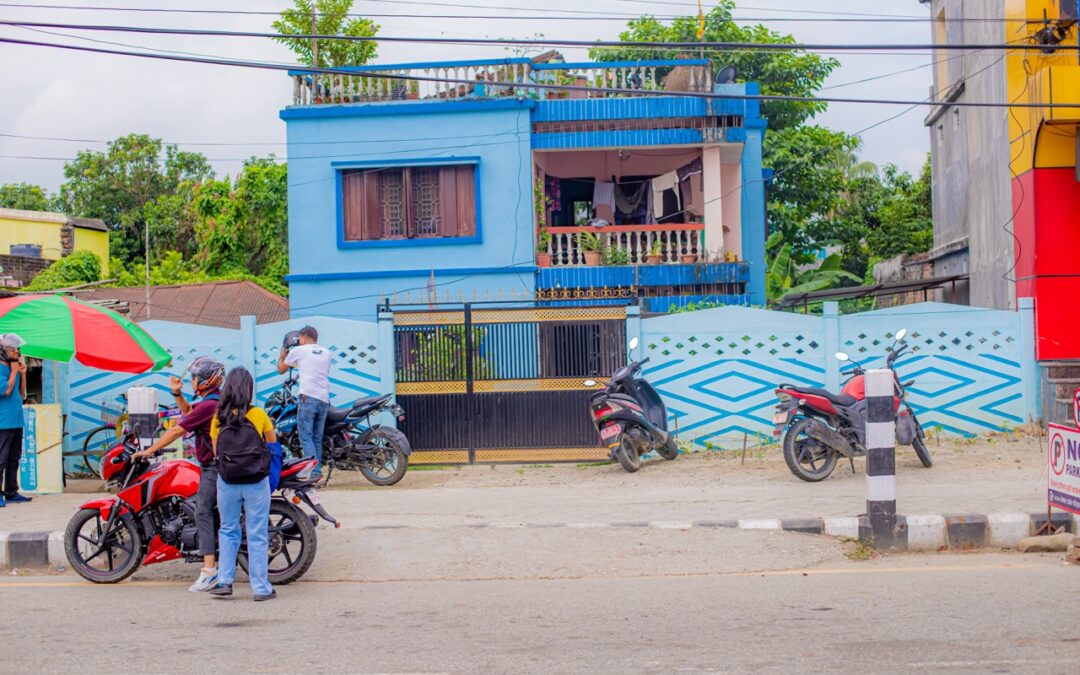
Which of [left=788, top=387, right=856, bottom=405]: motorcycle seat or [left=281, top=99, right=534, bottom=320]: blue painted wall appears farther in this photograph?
[left=281, top=99, right=534, bottom=320]: blue painted wall

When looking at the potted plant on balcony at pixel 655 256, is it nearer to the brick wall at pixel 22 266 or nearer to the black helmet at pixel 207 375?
the black helmet at pixel 207 375

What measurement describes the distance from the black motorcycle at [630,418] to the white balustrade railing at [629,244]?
5790 millimetres

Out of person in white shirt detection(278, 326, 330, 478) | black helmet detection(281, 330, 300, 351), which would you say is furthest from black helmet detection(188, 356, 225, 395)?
black helmet detection(281, 330, 300, 351)

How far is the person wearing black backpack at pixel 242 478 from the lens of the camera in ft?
23.2

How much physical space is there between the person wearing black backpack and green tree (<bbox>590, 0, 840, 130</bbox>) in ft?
75.3

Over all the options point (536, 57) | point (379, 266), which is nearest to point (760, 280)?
point (536, 57)

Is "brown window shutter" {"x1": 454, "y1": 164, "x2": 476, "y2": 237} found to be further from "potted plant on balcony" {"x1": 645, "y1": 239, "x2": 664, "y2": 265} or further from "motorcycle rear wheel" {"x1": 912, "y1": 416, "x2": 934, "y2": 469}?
"motorcycle rear wheel" {"x1": 912, "y1": 416, "x2": 934, "y2": 469}

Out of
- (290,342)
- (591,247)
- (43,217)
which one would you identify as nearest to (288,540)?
(290,342)

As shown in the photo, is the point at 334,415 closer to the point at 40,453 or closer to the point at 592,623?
the point at 40,453

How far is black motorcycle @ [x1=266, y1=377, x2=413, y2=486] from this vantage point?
11.9 m

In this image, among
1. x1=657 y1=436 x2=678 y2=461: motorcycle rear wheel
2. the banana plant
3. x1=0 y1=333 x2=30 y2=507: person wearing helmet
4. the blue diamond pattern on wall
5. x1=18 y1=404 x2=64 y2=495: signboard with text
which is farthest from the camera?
the banana plant

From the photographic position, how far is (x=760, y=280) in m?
21.9

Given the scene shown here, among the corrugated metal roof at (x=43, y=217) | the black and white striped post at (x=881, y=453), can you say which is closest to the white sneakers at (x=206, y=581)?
the black and white striped post at (x=881, y=453)

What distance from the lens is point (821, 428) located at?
10.9 metres
